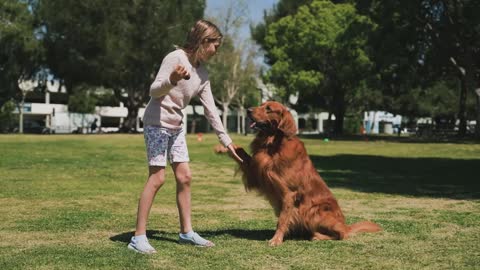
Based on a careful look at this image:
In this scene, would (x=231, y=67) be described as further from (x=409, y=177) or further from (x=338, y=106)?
(x=409, y=177)

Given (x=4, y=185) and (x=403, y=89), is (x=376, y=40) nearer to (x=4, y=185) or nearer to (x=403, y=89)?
(x=403, y=89)

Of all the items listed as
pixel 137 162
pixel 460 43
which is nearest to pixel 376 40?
pixel 460 43

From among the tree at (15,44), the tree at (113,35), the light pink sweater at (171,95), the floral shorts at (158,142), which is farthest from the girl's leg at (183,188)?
the tree at (15,44)

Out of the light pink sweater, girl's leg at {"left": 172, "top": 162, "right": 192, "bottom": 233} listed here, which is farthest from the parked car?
the light pink sweater

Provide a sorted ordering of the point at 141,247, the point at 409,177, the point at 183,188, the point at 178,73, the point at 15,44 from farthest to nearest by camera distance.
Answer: the point at 15,44 < the point at 409,177 < the point at 183,188 < the point at 141,247 < the point at 178,73

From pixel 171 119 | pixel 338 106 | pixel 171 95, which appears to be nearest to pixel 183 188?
pixel 171 119

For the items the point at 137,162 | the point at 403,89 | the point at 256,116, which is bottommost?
the point at 137,162

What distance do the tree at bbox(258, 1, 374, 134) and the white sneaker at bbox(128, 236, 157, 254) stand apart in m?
43.7

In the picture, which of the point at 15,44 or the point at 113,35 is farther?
the point at 15,44

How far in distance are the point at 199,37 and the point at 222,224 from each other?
2.90m

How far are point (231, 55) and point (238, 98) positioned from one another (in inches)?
425

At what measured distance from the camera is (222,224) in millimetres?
7473

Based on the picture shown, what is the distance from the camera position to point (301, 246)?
5.94 meters

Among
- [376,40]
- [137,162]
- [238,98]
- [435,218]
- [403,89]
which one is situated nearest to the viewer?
[435,218]
